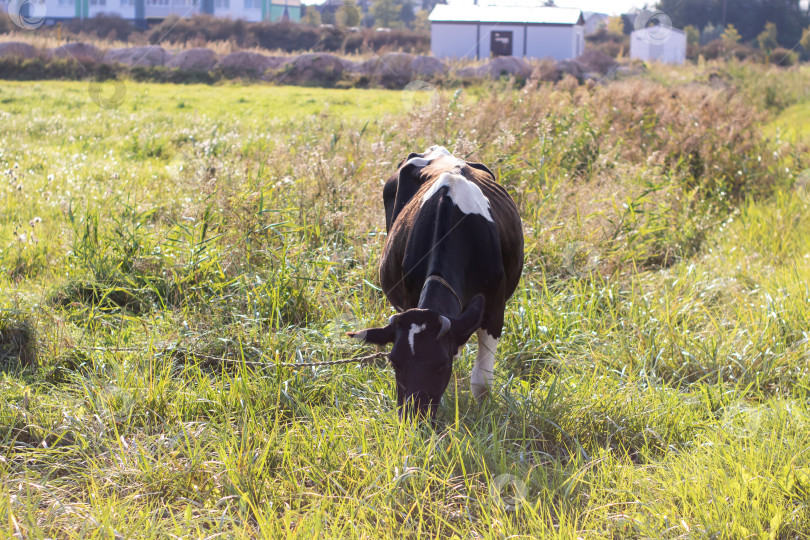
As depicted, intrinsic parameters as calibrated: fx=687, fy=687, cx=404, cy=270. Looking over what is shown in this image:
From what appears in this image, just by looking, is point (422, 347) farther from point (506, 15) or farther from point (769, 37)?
point (769, 37)

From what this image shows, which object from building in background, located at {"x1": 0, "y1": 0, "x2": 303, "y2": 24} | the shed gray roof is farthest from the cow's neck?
building in background, located at {"x1": 0, "y1": 0, "x2": 303, "y2": 24}

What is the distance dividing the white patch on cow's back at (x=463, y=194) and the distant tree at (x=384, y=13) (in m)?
62.0

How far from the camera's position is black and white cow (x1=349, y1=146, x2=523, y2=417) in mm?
3383

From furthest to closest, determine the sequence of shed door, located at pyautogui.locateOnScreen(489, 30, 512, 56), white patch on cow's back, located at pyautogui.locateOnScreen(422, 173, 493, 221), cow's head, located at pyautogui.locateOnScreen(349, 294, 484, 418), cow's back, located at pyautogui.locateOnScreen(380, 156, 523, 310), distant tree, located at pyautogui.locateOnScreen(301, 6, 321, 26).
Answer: shed door, located at pyautogui.locateOnScreen(489, 30, 512, 56), distant tree, located at pyautogui.locateOnScreen(301, 6, 321, 26), white patch on cow's back, located at pyautogui.locateOnScreen(422, 173, 493, 221), cow's back, located at pyautogui.locateOnScreen(380, 156, 523, 310), cow's head, located at pyautogui.locateOnScreen(349, 294, 484, 418)

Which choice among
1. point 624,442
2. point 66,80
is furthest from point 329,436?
point 66,80

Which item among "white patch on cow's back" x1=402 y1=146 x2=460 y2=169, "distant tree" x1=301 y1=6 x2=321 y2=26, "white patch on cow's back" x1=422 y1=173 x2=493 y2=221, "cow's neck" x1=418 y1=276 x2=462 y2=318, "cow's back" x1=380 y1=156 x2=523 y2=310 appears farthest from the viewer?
"distant tree" x1=301 y1=6 x2=321 y2=26

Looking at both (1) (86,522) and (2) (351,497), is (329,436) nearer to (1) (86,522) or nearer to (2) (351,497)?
(2) (351,497)

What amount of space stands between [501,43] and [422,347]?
45.8 meters

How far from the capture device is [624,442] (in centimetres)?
389

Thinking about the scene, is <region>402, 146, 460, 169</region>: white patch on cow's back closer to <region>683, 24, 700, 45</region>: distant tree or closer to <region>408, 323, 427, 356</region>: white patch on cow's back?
<region>408, 323, 427, 356</region>: white patch on cow's back

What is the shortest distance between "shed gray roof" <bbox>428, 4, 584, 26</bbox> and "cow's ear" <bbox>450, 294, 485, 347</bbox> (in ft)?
143

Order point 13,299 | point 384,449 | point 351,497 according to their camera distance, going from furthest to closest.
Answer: point 13,299
point 384,449
point 351,497

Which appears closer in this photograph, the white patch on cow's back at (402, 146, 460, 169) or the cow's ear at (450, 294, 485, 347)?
the cow's ear at (450, 294, 485, 347)

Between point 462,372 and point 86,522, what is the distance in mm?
2501
